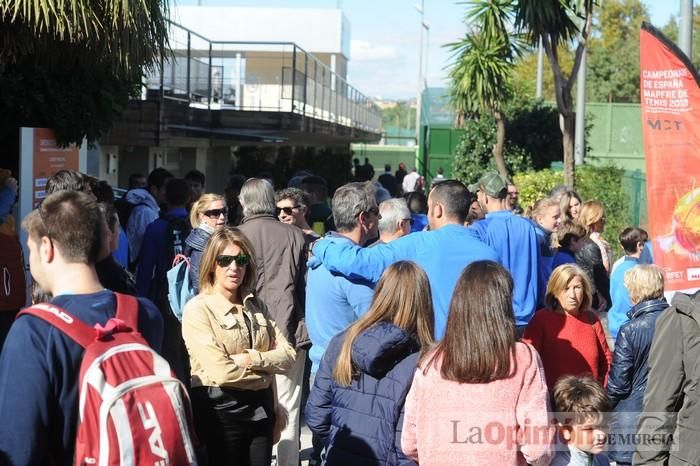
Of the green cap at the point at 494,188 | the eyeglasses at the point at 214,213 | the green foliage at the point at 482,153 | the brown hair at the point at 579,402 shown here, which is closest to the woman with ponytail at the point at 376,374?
the brown hair at the point at 579,402

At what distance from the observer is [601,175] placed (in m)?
18.4

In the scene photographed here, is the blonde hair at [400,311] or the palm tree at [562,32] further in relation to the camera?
the palm tree at [562,32]

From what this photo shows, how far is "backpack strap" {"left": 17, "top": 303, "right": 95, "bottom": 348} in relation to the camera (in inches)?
114

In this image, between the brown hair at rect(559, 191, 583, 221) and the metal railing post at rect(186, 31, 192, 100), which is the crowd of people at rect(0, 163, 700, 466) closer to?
the brown hair at rect(559, 191, 583, 221)

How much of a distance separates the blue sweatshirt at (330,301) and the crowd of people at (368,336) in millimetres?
12

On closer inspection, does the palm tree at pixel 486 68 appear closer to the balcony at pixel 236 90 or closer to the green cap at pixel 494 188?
the balcony at pixel 236 90

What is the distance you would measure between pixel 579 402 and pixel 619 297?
333 cm

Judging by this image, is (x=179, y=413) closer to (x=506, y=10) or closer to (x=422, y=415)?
(x=422, y=415)

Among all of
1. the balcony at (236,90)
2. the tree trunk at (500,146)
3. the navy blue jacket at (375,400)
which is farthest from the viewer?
the tree trunk at (500,146)

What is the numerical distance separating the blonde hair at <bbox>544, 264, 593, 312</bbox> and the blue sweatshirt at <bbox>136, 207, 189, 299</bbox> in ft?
9.24

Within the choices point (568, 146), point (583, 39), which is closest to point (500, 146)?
point (583, 39)

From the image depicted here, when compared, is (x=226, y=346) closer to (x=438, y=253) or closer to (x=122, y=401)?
(x=438, y=253)

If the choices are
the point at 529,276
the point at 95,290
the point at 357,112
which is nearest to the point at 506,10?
the point at 357,112

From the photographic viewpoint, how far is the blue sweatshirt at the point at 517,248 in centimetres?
695
